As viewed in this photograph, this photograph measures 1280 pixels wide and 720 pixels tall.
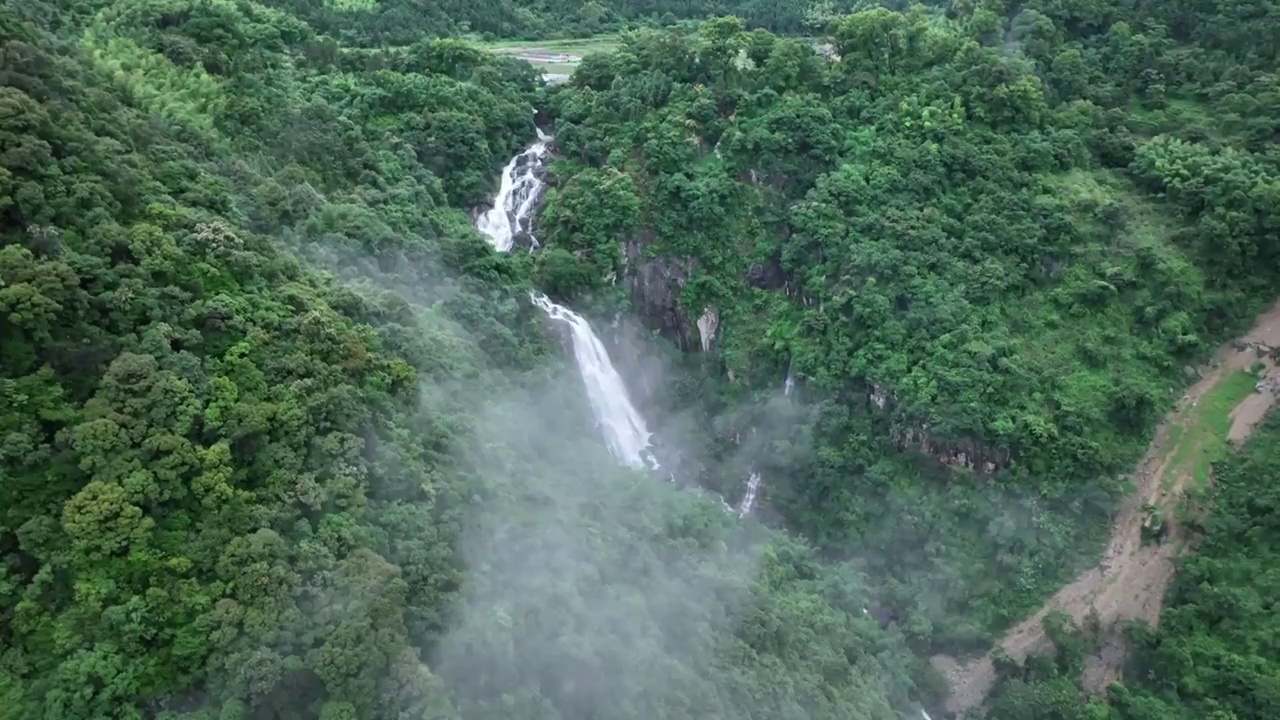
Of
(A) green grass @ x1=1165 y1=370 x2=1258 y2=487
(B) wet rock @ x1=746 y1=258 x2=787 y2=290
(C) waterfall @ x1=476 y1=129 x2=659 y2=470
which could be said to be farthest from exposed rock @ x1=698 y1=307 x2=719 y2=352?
(A) green grass @ x1=1165 y1=370 x2=1258 y2=487

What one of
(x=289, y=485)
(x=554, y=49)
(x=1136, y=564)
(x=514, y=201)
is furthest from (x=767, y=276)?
(x=289, y=485)

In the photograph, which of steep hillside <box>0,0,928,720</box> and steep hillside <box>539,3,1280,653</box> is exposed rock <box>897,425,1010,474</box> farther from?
steep hillside <box>0,0,928,720</box>

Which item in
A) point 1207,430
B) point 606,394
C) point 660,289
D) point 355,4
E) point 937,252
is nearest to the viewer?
point 1207,430

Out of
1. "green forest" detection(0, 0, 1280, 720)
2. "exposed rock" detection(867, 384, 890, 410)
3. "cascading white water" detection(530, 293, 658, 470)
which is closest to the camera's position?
"green forest" detection(0, 0, 1280, 720)

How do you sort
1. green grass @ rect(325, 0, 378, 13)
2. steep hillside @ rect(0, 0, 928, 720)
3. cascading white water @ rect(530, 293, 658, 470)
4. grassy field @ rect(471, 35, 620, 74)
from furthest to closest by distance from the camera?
grassy field @ rect(471, 35, 620, 74) < green grass @ rect(325, 0, 378, 13) < cascading white water @ rect(530, 293, 658, 470) < steep hillside @ rect(0, 0, 928, 720)

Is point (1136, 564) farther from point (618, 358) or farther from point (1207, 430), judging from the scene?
point (618, 358)

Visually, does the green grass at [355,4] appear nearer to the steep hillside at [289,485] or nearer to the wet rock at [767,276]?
the steep hillside at [289,485]
